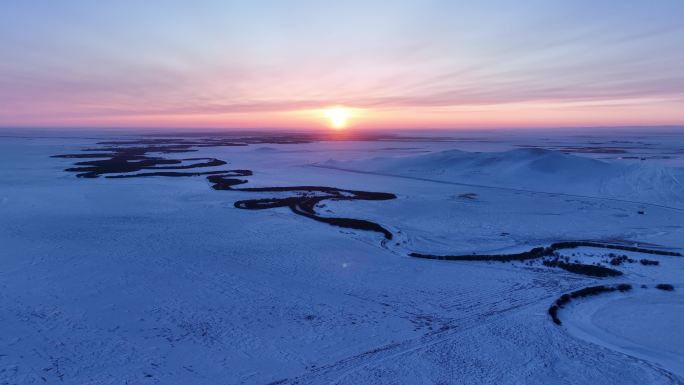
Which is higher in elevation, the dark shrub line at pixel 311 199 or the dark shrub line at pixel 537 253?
the dark shrub line at pixel 311 199

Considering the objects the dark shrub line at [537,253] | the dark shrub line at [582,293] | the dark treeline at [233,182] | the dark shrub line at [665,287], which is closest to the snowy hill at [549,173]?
the dark treeline at [233,182]

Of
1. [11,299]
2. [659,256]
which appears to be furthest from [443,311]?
[11,299]

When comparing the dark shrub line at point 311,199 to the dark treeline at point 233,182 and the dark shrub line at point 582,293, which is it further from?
the dark shrub line at point 582,293

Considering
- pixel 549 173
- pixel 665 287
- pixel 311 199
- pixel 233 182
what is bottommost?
pixel 665 287

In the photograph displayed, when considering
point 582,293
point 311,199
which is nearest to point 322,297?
point 582,293

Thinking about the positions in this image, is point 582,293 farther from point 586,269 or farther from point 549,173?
point 549,173

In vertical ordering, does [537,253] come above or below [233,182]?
below
